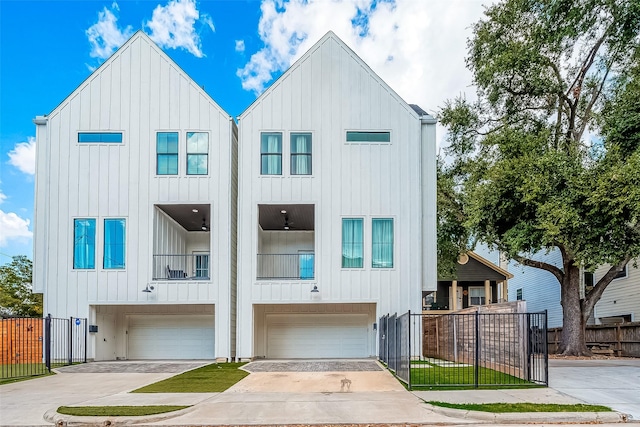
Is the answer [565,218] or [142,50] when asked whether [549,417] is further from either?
[142,50]

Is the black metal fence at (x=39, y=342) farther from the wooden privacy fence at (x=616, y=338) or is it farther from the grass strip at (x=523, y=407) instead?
the wooden privacy fence at (x=616, y=338)

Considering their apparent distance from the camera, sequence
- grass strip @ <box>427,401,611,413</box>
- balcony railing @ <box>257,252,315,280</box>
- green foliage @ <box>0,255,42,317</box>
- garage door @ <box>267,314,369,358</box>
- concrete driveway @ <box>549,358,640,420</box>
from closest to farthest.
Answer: grass strip @ <box>427,401,611,413</box>
concrete driveway @ <box>549,358,640,420</box>
garage door @ <box>267,314,369,358</box>
balcony railing @ <box>257,252,315,280</box>
green foliage @ <box>0,255,42,317</box>

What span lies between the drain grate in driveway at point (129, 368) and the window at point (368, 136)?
29.5 ft

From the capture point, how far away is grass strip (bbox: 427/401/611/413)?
812 centimetres

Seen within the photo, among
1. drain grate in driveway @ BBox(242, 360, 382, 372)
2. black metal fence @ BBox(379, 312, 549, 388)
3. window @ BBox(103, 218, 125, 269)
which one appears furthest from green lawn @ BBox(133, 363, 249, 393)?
window @ BBox(103, 218, 125, 269)

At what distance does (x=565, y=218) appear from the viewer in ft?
49.6

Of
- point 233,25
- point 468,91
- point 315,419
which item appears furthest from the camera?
point 233,25

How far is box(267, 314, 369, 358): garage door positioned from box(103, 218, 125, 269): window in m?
5.84

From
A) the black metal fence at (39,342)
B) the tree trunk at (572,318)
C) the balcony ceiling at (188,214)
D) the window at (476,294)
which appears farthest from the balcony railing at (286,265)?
the window at (476,294)

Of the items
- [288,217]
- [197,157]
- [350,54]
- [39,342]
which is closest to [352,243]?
[288,217]

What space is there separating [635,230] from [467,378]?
8.52 metres

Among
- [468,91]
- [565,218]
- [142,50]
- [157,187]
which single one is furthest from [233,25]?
[565,218]

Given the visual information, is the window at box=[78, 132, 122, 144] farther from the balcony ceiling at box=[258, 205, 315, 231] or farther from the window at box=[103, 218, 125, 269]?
the balcony ceiling at box=[258, 205, 315, 231]

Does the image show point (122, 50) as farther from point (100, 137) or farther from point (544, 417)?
point (544, 417)
